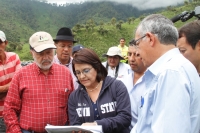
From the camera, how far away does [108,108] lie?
7.72 ft

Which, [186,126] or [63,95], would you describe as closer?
[186,126]

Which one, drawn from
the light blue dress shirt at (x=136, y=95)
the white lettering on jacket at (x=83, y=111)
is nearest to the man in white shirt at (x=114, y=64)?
the light blue dress shirt at (x=136, y=95)

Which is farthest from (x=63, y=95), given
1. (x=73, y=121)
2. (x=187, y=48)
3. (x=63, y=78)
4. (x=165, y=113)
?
(x=165, y=113)

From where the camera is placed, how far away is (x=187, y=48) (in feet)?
7.40

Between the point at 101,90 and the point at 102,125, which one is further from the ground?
the point at 101,90

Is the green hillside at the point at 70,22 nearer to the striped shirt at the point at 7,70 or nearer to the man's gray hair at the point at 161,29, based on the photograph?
the striped shirt at the point at 7,70

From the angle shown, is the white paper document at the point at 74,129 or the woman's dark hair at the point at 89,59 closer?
the white paper document at the point at 74,129

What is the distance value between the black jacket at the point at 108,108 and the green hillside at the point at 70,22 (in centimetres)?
787

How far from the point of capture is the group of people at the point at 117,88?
130 centimetres

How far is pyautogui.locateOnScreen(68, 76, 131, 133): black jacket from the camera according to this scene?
7.55 ft

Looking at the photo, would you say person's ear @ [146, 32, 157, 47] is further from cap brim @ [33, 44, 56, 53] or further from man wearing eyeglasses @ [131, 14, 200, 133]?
cap brim @ [33, 44, 56, 53]

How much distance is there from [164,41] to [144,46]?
13 centimetres

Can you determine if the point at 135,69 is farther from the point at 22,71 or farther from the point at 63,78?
the point at 22,71

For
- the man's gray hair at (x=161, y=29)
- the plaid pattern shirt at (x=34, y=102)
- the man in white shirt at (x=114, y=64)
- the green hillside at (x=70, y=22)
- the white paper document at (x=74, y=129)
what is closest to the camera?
the man's gray hair at (x=161, y=29)
